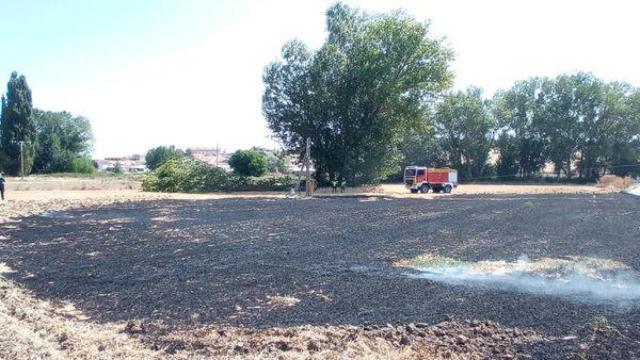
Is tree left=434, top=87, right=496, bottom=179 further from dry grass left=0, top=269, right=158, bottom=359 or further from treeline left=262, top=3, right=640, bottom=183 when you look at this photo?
dry grass left=0, top=269, right=158, bottom=359

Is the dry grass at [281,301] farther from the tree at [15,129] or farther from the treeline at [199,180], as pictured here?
the tree at [15,129]

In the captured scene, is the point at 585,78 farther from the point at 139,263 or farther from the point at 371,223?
the point at 139,263

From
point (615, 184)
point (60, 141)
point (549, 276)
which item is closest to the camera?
point (549, 276)

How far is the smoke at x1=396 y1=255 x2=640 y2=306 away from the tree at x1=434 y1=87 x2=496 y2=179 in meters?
48.9

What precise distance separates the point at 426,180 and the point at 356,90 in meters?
8.29

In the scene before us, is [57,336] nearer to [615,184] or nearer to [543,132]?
[615,184]

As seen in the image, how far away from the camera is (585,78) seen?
59969 millimetres

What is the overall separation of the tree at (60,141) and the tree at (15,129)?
4360 mm

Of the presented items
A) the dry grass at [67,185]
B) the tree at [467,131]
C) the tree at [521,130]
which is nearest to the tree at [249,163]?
the dry grass at [67,185]

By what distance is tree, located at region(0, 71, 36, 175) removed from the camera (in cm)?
4775

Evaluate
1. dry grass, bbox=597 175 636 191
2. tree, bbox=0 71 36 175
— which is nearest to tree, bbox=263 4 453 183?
dry grass, bbox=597 175 636 191

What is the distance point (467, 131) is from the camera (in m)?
58.9

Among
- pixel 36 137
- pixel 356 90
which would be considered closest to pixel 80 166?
pixel 36 137

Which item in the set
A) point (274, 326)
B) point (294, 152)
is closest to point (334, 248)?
point (274, 326)
